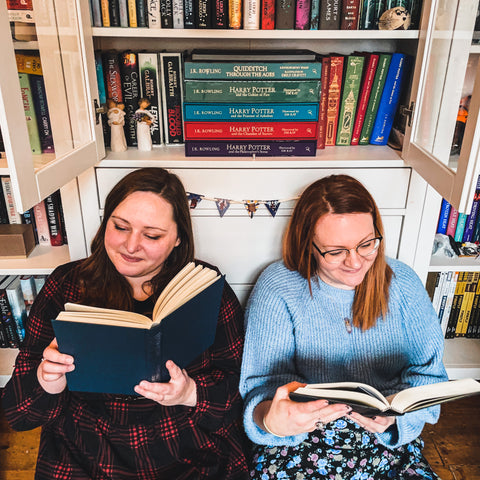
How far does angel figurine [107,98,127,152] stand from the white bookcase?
46mm

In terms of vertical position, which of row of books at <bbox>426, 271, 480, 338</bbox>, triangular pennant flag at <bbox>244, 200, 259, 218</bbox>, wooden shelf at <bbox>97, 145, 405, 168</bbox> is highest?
wooden shelf at <bbox>97, 145, 405, 168</bbox>

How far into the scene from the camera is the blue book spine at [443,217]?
4.94ft

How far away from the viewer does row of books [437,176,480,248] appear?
→ 1.52 m

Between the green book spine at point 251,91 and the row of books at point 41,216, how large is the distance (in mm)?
596

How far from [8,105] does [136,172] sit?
46 cm

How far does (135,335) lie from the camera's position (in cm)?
86

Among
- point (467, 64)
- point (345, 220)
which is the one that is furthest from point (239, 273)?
point (467, 64)

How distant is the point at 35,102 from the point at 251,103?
570mm

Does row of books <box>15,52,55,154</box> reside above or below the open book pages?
above

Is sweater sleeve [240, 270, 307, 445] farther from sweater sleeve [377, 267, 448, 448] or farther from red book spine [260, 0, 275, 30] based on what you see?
red book spine [260, 0, 275, 30]

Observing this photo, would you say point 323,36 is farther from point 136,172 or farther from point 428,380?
point 428,380

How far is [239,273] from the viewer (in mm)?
1477

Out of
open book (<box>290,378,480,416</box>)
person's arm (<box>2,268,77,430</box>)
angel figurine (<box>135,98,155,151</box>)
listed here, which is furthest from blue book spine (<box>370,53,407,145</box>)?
person's arm (<box>2,268,77,430</box>)

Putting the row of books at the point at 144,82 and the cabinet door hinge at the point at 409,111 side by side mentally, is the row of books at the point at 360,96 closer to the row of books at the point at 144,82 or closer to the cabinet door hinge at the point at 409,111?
the cabinet door hinge at the point at 409,111
